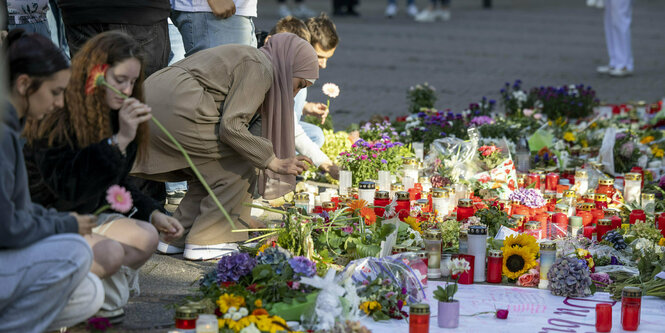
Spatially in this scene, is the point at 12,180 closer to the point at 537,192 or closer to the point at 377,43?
the point at 537,192

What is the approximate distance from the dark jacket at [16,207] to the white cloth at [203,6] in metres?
2.59

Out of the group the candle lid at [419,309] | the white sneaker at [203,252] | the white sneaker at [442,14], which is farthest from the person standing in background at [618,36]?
the candle lid at [419,309]

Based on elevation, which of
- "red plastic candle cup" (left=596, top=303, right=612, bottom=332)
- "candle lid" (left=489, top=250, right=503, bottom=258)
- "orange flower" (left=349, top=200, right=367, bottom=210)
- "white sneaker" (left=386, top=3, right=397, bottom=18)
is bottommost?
"red plastic candle cup" (left=596, top=303, right=612, bottom=332)

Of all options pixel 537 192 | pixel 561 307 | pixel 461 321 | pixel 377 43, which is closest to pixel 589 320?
pixel 561 307

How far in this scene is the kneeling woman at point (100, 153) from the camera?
11.3 feet

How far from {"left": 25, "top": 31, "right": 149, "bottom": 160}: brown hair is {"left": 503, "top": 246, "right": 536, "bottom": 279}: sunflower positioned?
1.85 meters

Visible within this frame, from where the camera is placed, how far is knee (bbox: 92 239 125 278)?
3408 mm

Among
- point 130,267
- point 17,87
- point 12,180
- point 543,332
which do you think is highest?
point 17,87

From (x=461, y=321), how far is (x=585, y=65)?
882 centimetres

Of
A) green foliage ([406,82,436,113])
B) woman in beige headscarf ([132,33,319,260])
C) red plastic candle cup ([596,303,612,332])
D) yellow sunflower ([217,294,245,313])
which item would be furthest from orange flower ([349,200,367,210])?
green foliage ([406,82,436,113])

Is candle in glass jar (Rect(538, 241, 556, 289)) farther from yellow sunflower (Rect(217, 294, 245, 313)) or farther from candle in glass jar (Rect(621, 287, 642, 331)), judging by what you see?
yellow sunflower (Rect(217, 294, 245, 313))

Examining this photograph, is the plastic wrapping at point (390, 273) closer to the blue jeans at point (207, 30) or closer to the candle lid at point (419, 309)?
the candle lid at point (419, 309)

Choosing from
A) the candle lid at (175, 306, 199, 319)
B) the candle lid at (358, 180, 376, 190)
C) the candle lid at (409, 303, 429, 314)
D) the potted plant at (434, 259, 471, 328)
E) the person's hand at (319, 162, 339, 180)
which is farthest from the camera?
the person's hand at (319, 162, 339, 180)

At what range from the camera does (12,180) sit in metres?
3.02
